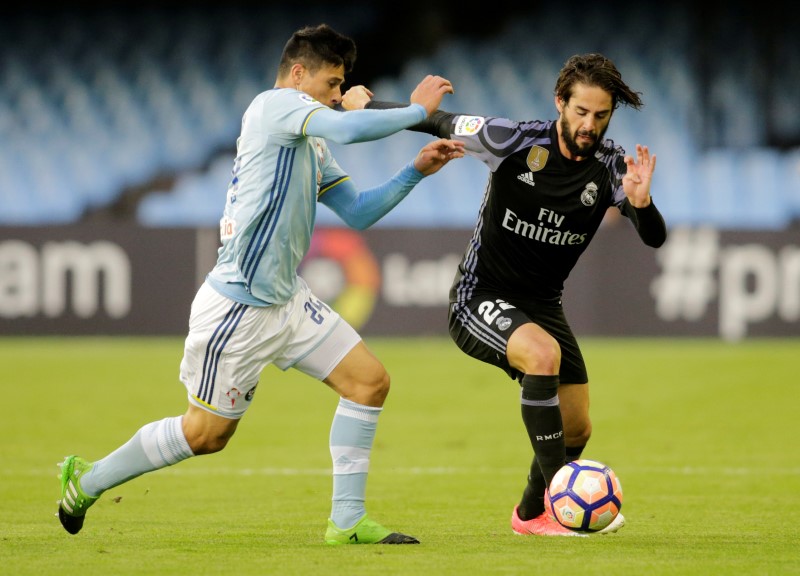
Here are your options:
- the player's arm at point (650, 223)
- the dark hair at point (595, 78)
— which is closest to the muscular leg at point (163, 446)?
the player's arm at point (650, 223)

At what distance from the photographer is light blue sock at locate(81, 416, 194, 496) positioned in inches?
229

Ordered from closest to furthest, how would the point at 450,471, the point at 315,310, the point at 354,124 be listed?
the point at 354,124
the point at 315,310
the point at 450,471

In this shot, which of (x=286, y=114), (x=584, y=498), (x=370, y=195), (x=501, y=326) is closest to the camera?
(x=286, y=114)

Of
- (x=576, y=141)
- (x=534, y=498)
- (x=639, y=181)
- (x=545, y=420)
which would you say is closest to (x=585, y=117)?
(x=576, y=141)

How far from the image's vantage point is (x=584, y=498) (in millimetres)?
5668

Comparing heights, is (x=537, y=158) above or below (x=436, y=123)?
below

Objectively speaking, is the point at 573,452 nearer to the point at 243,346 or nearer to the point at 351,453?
the point at 351,453

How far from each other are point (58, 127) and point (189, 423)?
16.4 metres

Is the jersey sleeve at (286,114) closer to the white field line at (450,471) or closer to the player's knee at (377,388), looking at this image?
the player's knee at (377,388)

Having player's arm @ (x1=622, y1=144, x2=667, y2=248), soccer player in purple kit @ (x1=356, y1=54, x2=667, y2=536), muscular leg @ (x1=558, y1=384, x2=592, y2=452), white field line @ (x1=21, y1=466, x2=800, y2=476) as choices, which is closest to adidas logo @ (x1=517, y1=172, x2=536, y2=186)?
soccer player in purple kit @ (x1=356, y1=54, x2=667, y2=536)

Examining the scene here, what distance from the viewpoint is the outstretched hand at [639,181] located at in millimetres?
5699

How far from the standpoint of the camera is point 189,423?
579 cm

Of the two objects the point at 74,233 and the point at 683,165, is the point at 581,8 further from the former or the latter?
the point at 74,233

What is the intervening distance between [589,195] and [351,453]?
5.29 feet
